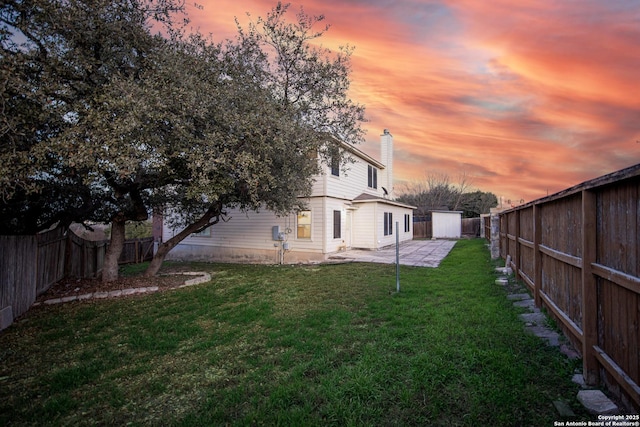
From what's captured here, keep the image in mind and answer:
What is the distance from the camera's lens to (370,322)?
190 inches

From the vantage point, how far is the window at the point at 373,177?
60.8 feet

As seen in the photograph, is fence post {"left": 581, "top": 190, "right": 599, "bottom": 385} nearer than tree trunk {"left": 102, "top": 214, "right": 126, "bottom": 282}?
Yes

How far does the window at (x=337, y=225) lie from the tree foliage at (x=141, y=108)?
4404 millimetres

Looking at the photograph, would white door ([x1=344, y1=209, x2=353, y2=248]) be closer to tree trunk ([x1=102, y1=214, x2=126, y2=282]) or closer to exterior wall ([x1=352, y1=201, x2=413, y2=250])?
exterior wall ([x1=352, y1=201, x2=413, y2=250])

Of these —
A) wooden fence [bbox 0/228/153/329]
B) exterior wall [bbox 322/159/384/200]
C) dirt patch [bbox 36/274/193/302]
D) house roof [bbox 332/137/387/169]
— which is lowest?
dirt patch [bbox 36/274/193/302]

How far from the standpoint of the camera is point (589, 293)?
2.81 metres

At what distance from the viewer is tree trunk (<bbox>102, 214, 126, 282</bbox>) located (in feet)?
27.4

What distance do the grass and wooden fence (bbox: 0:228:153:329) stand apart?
505 millimetres

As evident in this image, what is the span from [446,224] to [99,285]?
2322 cm

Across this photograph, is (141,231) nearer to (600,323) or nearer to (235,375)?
(235,375)

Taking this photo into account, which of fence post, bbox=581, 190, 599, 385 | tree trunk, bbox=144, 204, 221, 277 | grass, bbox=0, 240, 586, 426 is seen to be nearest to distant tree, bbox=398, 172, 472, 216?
tree trunk, bbox=144, 204, 221, 277

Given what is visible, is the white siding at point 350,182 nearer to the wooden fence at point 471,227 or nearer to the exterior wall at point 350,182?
the exterior wall at point 350,182

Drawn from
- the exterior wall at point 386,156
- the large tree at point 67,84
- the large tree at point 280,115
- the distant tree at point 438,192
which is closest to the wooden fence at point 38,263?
the large tree at point 67,84

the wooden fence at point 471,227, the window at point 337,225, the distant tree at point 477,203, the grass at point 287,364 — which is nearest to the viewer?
the grass at point 287,364
